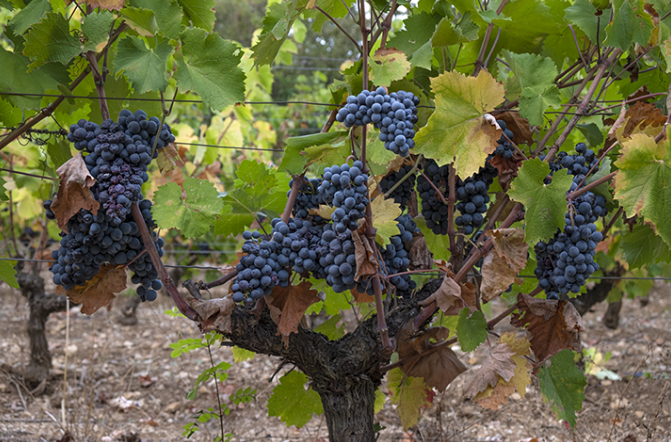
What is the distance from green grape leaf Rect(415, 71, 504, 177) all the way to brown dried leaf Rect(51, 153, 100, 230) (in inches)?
35.0

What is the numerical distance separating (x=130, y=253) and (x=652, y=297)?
8.34m

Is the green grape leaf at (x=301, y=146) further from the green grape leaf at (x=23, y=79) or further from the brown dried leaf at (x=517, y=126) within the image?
the green grape leaf at (x=23, y=79)

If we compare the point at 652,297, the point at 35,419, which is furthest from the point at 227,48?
the point at 652,297

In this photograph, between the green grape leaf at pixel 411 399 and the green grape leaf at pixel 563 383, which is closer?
the green grape leaf at pixel 563 383

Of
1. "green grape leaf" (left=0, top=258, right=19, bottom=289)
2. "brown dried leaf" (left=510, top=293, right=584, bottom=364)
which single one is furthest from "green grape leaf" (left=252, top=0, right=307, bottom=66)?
"brown dried leaf" (left=510, top=293, right=584, bottom=364)

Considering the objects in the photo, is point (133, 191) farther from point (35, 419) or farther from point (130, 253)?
point (35, 419)

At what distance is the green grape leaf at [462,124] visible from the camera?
1.39m

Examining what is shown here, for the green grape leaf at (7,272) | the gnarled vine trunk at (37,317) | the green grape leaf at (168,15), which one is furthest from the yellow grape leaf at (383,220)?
the gnarled vine trunk at (37,317)

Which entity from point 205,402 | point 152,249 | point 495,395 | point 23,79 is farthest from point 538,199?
point 205,402

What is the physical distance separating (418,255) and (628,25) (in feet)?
3.03

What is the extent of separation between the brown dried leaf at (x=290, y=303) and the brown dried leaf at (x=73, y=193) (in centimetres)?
57

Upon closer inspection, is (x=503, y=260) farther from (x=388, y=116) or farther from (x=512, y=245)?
(x=388, y=116)

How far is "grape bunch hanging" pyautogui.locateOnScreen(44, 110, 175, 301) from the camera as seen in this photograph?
1.42 meters

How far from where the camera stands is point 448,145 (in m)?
1.43
